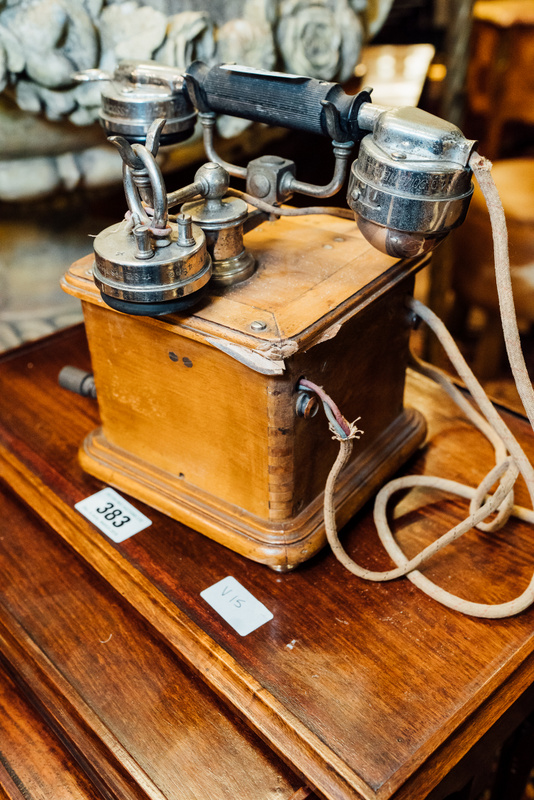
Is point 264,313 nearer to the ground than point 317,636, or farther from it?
farther from it

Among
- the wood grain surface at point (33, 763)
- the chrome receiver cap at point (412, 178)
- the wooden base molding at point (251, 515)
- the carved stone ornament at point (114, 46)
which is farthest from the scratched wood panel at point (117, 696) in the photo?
the carved stone ornament at point (114, 46)

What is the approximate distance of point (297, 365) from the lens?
0.73m

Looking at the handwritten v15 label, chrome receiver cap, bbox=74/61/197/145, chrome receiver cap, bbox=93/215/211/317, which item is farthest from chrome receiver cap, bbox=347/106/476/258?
the handwritten v15 label

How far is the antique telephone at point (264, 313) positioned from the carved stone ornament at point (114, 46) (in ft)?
0.93

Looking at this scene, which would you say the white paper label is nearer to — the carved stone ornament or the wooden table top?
the wooden table top

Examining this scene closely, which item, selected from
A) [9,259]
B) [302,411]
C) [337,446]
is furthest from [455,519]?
[9,259]

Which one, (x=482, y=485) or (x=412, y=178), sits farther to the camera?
(x=482, y=485)

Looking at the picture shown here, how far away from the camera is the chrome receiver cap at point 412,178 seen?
0.66m

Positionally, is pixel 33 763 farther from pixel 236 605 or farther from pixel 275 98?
pixel 275 98

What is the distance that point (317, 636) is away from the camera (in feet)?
2.52

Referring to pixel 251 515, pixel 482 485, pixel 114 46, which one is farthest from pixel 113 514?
pixel 114 46

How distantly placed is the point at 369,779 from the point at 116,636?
312mm

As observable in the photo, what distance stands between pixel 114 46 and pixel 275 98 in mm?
519

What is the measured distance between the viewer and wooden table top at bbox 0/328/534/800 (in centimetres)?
67
